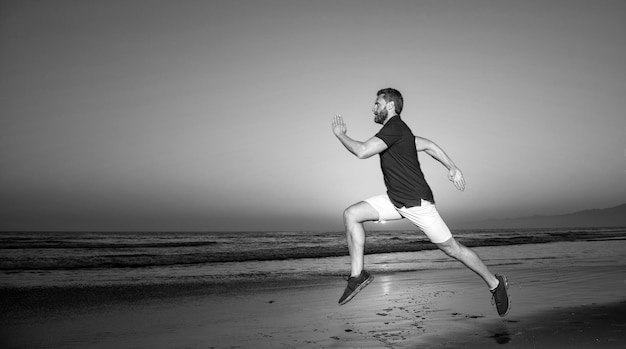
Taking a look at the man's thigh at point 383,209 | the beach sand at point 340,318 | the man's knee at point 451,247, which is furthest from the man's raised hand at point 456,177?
the beach sand at point 340,318

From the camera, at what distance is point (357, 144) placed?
4.31 m

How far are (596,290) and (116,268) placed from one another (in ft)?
44.9

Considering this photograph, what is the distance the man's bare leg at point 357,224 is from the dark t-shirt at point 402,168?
27 cm

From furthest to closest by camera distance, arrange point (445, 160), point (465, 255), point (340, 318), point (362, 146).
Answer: point (340, 318) < point (445, 160) < point (465, 255) < point (362, 146)

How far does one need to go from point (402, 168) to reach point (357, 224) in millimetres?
724

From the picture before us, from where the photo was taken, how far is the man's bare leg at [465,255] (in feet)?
15.3

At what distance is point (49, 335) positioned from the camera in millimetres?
5938

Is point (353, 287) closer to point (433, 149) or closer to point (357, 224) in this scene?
point (357, 224)

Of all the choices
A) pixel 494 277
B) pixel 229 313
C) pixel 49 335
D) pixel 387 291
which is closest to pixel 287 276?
pixel 387 291

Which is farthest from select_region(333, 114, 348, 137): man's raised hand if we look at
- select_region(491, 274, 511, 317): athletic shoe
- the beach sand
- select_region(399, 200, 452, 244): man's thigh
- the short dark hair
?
select_region(491, 274, 511, 317): athletic shoe

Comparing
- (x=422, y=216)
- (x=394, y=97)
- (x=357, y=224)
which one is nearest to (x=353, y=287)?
(x=357, y=224)

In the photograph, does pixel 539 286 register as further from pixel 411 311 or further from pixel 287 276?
pixel 287 276

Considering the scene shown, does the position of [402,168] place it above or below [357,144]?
below

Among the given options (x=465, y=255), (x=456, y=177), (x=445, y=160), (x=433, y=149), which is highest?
(x=433, y=149)
